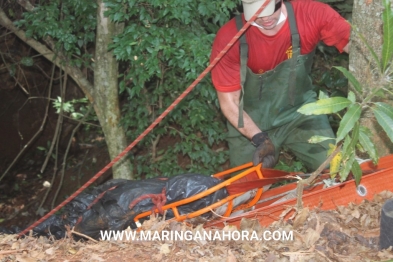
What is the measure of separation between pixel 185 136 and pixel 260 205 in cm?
228

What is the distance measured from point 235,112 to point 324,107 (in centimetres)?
192

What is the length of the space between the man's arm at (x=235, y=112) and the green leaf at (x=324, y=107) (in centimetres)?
184

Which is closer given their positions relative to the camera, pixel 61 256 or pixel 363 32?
pixel 61 256

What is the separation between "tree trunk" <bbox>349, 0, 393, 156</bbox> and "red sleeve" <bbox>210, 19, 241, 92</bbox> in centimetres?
102

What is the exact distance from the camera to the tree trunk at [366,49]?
3.22 m

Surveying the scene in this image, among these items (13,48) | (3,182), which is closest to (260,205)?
(13,48)

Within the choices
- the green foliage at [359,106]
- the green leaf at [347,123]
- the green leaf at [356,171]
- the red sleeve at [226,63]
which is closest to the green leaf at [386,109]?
the green foliage at [359,106]

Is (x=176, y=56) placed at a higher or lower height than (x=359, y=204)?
higher

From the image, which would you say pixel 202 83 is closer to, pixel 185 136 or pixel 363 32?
pixel 185 136

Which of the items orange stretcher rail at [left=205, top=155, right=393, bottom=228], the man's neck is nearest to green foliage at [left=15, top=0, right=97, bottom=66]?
the man's neck

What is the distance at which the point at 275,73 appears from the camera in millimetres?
4281

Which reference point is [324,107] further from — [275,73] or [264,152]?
[275,73]

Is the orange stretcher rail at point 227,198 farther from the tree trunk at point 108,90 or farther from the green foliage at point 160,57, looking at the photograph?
the tree trunk at point 108,90

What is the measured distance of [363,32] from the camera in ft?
10.9
